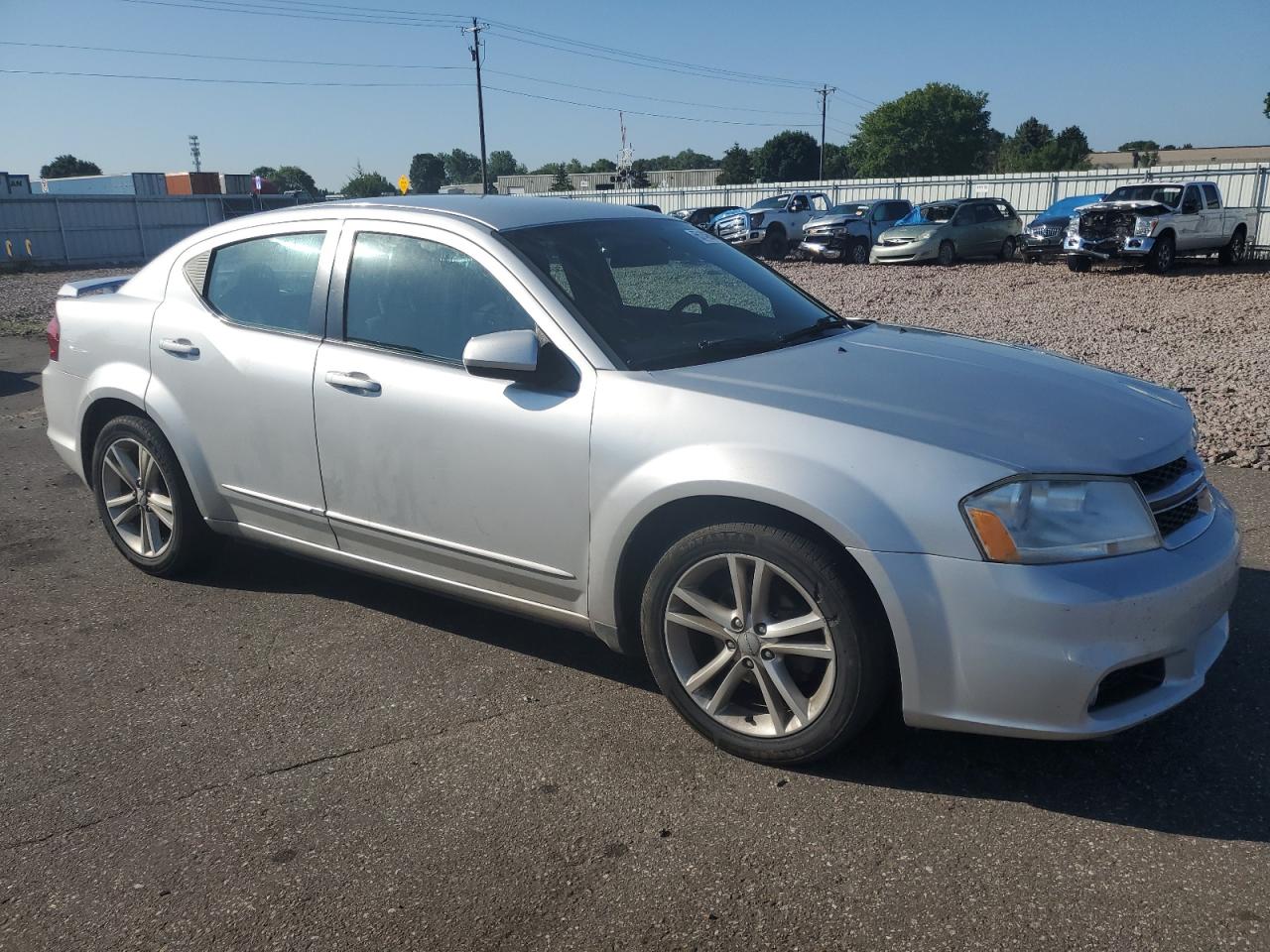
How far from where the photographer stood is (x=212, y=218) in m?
39.8

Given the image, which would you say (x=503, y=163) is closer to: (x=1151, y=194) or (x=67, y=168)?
(x=67, y=168)

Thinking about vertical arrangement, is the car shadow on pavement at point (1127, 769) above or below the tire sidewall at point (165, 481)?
below

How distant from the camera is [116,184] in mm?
64562

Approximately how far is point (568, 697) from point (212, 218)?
40.9 metres

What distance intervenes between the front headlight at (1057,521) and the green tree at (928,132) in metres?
107

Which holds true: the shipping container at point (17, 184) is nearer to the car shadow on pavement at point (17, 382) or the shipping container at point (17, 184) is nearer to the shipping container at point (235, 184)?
the shipping container at point (235, 184)

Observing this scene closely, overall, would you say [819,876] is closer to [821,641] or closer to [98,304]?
[821,641]

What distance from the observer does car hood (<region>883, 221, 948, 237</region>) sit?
77.8ft

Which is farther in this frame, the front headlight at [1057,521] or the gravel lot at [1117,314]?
the gravel lot at [1117,314]

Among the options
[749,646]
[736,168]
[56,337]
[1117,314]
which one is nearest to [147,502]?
[56,337]

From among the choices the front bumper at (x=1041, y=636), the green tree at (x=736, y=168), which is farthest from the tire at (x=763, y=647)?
the green tree at (x=736, y=168)

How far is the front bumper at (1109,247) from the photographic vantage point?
772 inches

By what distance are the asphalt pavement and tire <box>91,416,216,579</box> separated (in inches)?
23.4

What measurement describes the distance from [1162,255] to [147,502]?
19886mm
